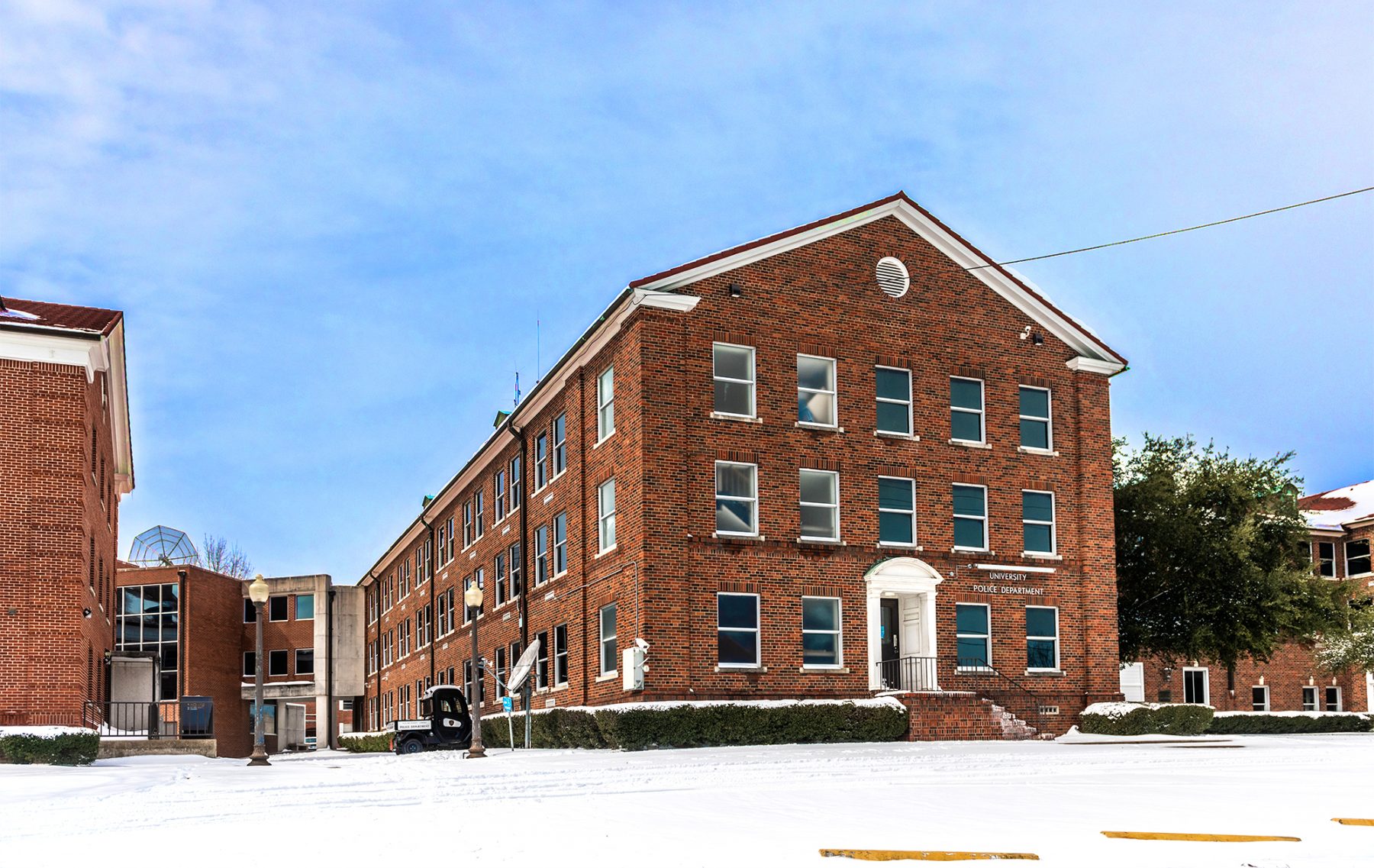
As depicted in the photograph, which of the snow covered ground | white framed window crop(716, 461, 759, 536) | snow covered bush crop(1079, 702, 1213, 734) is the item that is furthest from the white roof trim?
the snow covered ground

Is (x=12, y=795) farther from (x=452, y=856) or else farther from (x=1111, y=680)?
(x=1111, y=680)

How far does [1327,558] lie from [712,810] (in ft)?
168

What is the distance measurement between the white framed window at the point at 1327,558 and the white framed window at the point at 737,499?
34328 mm

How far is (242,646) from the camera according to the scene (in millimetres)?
74188

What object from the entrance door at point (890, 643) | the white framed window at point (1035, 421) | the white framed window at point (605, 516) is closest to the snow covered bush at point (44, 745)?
the white framed window at point (605, 516)

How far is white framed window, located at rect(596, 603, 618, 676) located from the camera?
33.3m

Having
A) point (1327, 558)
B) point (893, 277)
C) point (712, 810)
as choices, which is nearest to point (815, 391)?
point (893, 277)

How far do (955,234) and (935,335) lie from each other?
2690 mm

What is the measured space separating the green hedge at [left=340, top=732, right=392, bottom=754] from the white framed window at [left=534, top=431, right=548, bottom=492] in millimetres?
15171

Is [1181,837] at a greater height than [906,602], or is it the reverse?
[906,602]

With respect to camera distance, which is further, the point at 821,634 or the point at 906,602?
the point at 906,602

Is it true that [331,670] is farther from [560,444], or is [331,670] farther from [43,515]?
[43,515]

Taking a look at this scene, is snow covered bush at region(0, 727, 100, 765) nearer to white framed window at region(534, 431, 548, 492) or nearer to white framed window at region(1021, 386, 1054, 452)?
white framed window at region(534, 431, 548, 492)

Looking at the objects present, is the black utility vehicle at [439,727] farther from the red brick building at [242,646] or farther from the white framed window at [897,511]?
the red brick building at [242,646]
